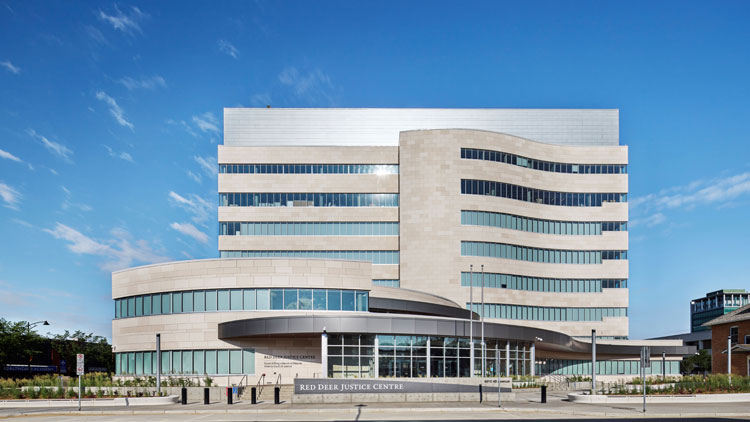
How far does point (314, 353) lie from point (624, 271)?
4692 centimetres

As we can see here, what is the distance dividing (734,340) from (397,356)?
40.6m

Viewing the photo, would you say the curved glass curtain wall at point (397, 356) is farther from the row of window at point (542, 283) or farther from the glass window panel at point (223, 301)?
the row of window at point (542, 283)

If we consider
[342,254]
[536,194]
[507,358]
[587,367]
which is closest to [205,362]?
[507,358]

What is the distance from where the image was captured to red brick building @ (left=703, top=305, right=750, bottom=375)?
2689 inches

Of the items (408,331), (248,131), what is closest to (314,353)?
(408,331)

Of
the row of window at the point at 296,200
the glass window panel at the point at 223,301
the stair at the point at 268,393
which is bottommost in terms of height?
the stair at the point at 268,393

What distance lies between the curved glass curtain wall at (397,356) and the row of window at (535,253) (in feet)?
89.2

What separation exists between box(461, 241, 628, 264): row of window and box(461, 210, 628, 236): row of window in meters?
2.10

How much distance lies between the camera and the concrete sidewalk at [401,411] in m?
32.7

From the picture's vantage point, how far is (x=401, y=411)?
35.2 metres

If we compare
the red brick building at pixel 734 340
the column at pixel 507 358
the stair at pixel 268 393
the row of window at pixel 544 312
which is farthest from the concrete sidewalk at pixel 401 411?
the row of window at pixel 544 312

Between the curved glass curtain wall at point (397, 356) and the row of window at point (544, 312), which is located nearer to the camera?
the curved glass curtain wall at point (397, 356)

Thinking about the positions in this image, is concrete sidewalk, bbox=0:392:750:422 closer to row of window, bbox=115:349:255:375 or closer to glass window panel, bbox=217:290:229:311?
row of window, bbox=115:349:255:375

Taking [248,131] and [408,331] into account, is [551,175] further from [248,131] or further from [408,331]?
[408,331]
